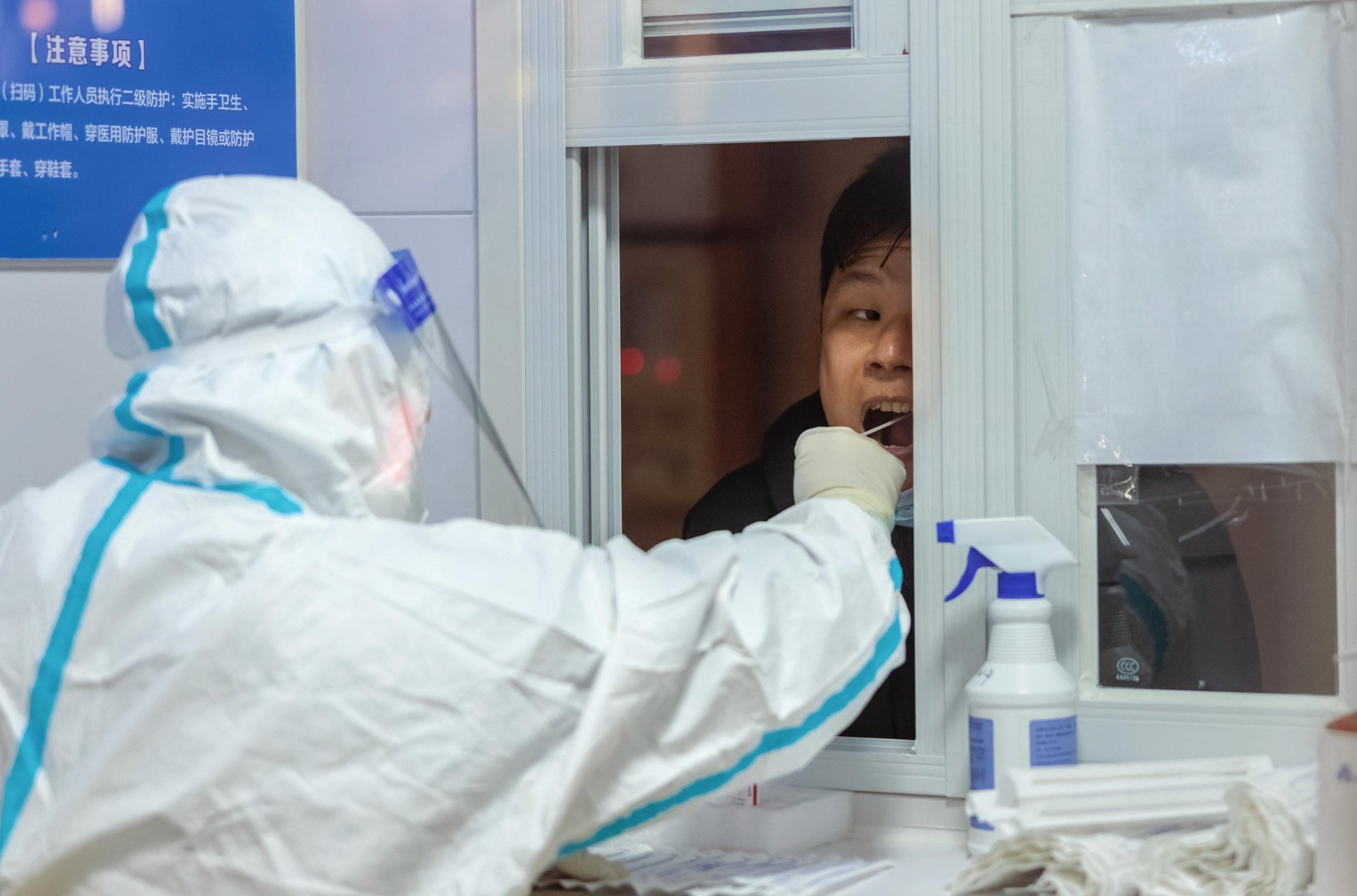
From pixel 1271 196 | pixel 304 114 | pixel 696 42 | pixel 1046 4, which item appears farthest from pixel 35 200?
pixel 1271 196

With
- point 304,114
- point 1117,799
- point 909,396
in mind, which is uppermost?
point 304,114

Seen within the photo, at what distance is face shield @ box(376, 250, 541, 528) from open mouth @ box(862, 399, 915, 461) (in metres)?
0.54

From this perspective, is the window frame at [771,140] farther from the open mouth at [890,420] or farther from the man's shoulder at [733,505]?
the open mouth at [890,420]

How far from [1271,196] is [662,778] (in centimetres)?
90

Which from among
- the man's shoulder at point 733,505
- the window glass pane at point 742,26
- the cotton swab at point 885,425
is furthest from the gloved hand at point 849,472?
the window glass pane at point 742,26

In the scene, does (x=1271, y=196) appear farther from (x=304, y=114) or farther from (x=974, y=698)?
(x=304, y=114)

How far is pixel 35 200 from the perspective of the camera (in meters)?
1.58

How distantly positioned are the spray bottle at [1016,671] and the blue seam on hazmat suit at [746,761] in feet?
0.82

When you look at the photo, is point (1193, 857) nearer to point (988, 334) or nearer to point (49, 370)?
point (988, 334)

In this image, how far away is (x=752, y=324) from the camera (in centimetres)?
183

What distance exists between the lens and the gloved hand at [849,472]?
4.36ft

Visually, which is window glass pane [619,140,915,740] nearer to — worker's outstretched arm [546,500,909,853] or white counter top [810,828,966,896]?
white counter top [810,828,966,896]

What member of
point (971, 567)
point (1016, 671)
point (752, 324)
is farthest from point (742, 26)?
point (1016, 671)

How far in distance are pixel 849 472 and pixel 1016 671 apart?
265 mm
